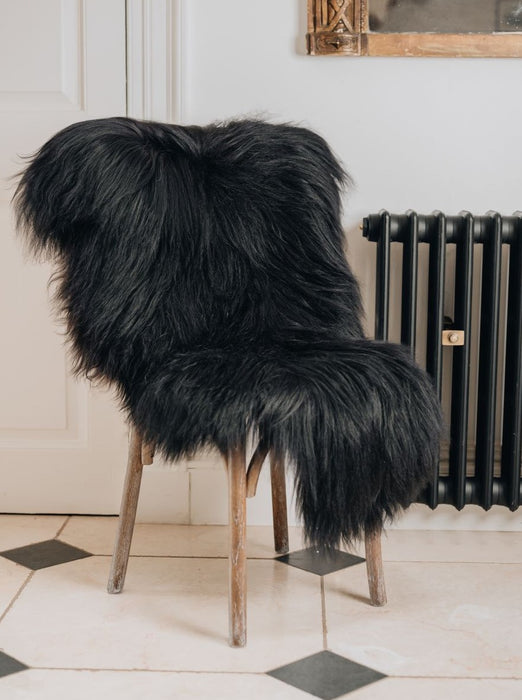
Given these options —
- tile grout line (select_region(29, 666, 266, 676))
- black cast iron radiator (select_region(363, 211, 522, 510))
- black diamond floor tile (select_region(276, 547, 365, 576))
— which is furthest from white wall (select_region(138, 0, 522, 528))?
tile grout line (select_region(29, 666, 266, 676))

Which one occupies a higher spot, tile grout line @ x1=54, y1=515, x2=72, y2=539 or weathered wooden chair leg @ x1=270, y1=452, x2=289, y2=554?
weathered wooden chair leg @ x1=270, y1=452, x2=289, y2=554

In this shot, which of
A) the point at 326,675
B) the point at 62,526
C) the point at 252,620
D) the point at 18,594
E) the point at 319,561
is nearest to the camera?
the point at 326,675

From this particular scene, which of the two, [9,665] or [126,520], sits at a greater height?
[126,520]

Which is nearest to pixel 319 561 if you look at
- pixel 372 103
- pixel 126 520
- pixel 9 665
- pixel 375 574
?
pixel 375 574

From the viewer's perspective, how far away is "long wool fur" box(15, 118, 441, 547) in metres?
1.38

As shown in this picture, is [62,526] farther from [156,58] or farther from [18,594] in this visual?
[156,58]

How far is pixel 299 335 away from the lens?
5.25ft

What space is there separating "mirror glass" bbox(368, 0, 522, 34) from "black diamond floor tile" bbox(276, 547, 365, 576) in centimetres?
114

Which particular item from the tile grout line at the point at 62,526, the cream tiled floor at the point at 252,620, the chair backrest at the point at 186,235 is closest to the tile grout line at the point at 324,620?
the cream tiled floor at the point at 252,620

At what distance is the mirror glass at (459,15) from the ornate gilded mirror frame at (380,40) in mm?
16

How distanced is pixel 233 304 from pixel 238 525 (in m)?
0.42

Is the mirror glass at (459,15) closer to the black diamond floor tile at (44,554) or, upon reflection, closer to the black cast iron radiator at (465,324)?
the black cast iron radiator at (465,324)

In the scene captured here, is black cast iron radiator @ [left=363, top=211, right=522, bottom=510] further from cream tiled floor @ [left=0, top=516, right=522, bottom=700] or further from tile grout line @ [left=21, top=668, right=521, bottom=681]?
tile grout line @ [left=21, top=668, right=521, bottom=681]

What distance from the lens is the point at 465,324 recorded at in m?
1.92
